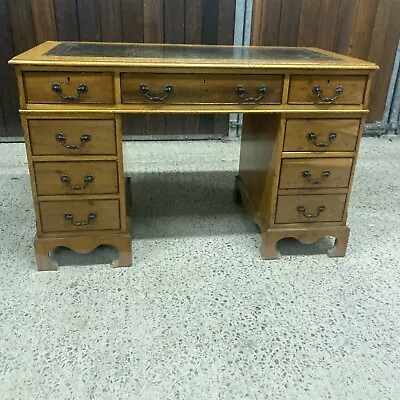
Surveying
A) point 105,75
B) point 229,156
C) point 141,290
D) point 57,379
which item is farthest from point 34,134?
point 229,156

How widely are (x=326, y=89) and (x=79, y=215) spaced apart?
3.41ft

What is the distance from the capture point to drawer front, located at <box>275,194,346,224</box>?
178 centimetres

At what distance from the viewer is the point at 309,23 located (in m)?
3.14

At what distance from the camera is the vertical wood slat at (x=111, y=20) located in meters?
2.90

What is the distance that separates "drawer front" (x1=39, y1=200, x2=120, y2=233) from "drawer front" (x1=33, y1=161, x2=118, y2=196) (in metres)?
0.05

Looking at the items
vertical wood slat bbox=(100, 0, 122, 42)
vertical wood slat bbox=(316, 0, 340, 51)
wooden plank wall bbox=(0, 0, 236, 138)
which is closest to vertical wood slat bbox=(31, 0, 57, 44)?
wooden plank wall bbox=(0, 0, 236, 138)

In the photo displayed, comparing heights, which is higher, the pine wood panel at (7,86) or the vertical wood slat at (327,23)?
the vertical wood slat at (327,23)

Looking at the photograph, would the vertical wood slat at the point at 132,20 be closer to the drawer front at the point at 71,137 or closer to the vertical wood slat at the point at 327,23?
the vertical wood slat at the point at 327,23

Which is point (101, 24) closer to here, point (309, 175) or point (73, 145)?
point (73, 145)

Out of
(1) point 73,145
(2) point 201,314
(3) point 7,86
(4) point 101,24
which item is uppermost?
(4) point 101,24

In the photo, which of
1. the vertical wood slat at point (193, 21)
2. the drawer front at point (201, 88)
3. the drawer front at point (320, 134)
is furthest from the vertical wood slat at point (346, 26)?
the drawer front at point (201, 88)

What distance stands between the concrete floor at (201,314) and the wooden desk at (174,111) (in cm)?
14

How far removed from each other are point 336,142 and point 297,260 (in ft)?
1.71

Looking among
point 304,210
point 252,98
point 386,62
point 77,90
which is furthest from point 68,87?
point 386,62
